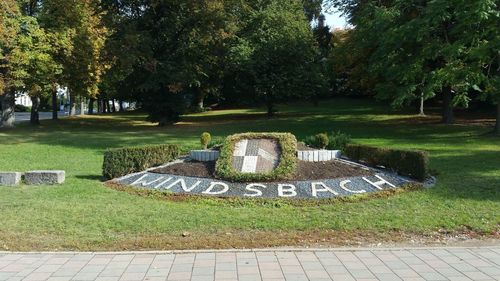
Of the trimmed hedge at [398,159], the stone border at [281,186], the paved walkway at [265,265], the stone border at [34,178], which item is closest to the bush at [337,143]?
the trimmed hedge at [398,159]

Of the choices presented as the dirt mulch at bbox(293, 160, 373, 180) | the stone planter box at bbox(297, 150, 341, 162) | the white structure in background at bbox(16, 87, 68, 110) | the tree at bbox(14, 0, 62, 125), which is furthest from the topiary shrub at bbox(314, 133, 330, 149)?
the white structure in background at bbox(16, 87, 68, 110)

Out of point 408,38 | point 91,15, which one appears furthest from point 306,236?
point 91,15

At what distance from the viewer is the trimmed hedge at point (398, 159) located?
10.4m

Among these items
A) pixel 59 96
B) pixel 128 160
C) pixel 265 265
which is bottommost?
pixel 265 265

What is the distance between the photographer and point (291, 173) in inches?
412

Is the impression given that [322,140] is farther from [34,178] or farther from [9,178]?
[9,178]

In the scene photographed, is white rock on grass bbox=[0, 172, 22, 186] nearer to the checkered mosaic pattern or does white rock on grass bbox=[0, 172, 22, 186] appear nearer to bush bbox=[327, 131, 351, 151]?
the checkered mosaic pattern

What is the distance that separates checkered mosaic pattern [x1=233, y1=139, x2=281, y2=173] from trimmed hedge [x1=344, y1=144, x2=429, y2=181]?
2.04 m

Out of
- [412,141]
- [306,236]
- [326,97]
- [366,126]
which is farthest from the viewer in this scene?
[326,97]

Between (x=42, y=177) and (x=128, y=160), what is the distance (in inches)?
72.5

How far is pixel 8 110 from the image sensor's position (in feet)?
113

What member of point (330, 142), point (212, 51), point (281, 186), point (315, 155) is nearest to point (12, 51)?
point (212, 51)

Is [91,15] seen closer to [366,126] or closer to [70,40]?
[70,40]

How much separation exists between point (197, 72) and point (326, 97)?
29810 millimetres
